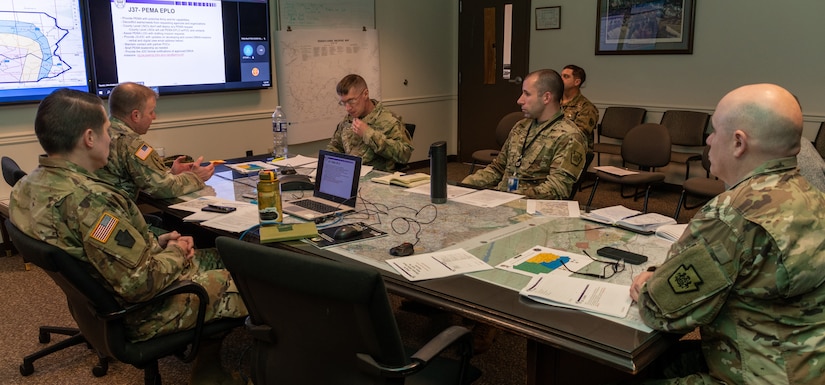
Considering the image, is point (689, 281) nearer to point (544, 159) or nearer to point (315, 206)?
point (315, 206)

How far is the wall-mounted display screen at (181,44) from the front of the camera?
15.2ft

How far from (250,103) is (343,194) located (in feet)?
10.3

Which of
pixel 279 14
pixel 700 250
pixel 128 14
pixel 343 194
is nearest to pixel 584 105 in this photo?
pixel 279 14

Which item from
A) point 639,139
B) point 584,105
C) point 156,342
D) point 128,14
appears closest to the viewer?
point 156,342

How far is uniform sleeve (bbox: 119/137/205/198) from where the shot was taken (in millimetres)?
3023

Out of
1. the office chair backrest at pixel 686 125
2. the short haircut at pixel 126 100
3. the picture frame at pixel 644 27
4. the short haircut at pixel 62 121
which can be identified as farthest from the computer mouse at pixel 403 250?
the picture frame at pixel 644 27

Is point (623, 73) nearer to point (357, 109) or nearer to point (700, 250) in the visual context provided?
point (357, 109)

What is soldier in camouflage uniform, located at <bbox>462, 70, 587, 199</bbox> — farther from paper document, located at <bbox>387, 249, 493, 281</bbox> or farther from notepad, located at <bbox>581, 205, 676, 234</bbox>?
paper document, located at <bbox>387, 249, 493, 281</bbox>

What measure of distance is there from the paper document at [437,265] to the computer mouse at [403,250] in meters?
0.03

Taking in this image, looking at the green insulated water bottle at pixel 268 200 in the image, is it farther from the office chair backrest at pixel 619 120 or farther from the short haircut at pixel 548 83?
the office chair backrest at pixel 619 120

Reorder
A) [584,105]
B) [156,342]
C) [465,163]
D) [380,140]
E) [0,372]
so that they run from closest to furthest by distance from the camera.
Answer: [156,342]
[0,372]
[380,140]
[584,105]
[465,163]

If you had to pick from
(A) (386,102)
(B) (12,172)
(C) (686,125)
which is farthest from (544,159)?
(A) (386,102)

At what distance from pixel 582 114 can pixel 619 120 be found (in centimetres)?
85

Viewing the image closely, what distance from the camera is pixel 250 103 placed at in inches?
223
